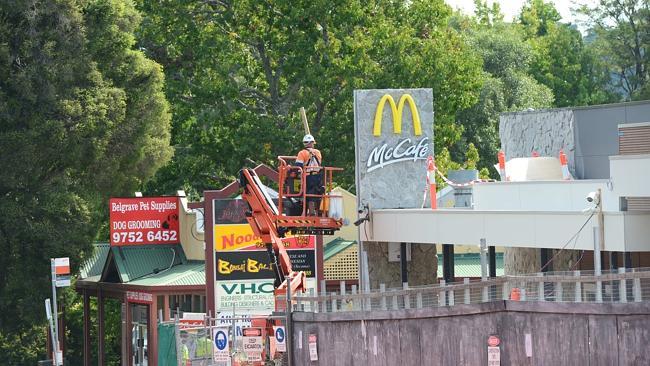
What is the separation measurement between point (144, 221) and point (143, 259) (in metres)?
1.28

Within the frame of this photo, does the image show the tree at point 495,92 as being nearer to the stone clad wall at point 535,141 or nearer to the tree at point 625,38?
the tree at point 625,38

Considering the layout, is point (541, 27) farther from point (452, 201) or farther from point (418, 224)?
point (418, 224)

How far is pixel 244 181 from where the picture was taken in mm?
33719

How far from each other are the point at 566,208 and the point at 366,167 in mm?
8026

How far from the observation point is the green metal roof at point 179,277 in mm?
42031

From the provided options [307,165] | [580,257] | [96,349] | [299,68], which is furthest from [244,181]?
[299,68]

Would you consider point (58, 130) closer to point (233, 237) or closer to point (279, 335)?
point (233, 237)

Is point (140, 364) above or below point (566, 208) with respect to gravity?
below

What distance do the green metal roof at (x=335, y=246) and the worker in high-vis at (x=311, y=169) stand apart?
9.82 metres

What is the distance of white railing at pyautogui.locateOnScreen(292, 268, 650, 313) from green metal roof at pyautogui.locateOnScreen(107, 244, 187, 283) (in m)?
19.4

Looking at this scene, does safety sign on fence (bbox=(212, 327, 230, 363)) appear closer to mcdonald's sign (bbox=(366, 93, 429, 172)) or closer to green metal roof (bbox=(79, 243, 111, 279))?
mcdonald's sign (bbox=(366, 93, 429, 172))

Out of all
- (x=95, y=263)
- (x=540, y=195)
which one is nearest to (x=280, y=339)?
(x=540, y=195)

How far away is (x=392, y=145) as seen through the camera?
119 feet

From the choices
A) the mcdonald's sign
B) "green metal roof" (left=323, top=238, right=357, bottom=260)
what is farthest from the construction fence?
"green metal roof" (left=323, top=238, right=357, bottom=260)
